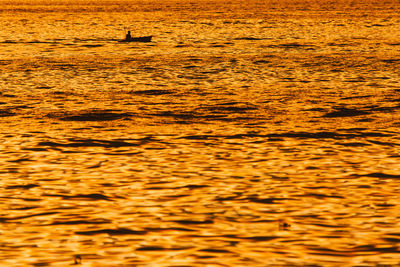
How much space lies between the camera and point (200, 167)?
11.1 m

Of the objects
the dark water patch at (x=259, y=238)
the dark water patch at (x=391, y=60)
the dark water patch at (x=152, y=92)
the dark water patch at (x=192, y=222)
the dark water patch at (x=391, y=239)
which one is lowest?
the dark water patch at (x=391, y=239)

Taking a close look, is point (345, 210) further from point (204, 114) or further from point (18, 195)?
point (204, 114)

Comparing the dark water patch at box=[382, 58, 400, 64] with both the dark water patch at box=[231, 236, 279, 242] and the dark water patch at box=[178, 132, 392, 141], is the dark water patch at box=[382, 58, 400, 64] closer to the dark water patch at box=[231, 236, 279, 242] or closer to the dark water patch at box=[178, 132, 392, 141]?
the dark water patch at box=[178, 132, 392, 141]

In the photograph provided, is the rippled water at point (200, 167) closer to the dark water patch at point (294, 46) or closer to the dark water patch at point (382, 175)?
the dark water patch at point (382, 175)

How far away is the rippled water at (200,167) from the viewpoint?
7738 mm

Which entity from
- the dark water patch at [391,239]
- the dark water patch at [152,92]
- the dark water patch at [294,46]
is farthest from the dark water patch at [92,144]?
the dark water patch at [294,46]

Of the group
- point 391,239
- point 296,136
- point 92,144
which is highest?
point 92,144

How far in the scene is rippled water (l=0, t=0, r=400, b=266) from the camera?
774 centimetres

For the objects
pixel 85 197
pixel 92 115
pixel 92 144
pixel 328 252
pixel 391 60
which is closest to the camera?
pixel 328 252

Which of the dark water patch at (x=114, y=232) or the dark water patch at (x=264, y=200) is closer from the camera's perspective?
the dark water patch at (x=114, y=232)

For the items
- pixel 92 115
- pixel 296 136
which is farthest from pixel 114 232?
pixel 92 115

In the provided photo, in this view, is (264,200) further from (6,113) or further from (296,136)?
(6,113)

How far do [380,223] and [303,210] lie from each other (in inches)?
32.1

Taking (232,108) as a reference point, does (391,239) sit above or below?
below
